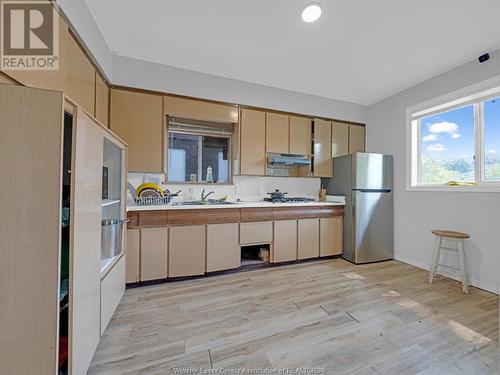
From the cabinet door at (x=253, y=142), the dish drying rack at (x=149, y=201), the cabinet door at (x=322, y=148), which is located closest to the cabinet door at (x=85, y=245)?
the dish drying rack at (x=149, y=201)

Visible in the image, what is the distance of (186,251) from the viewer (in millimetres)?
2398

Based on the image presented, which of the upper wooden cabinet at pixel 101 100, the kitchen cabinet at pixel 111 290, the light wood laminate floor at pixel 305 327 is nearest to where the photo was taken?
the light wood laminate floor at pixel 305 327

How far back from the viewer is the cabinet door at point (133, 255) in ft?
7.20

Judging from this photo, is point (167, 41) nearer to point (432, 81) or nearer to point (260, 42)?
point (260, 42)

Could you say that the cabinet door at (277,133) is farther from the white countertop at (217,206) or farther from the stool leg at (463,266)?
the stool leg at (463,266)

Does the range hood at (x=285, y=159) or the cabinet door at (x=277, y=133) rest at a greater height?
the cabinet door at (x=277, y=133)

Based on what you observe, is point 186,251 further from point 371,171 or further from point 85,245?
point 371,171

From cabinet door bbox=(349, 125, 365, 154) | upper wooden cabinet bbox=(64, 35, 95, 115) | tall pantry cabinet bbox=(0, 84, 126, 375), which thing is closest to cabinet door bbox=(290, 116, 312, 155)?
cabinet door bbox=(349, 125, 365, 154)

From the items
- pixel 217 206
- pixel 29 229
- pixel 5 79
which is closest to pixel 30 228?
pixel 29 229

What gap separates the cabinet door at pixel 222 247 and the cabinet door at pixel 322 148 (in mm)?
1726

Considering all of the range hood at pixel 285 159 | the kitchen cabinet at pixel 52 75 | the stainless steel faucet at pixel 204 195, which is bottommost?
the stainless steel faucet at pixel 204 195

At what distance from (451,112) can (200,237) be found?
3.54 metres

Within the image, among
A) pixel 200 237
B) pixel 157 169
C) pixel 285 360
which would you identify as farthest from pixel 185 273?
pixel 285 360

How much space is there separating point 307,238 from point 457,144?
222cm
